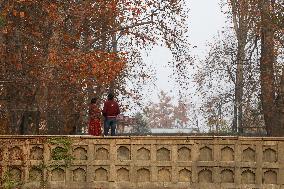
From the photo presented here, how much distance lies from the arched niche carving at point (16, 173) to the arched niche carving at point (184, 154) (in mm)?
4862

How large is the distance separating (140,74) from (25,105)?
14353 millimetres

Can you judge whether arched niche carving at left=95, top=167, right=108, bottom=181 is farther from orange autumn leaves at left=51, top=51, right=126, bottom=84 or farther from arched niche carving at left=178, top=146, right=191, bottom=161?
orange autumn leaves at left=51, top=51, right=126, bottom=84

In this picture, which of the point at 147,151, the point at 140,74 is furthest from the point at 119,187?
the point at 140,74

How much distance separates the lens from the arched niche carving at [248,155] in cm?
1728

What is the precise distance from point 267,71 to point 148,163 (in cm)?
1072

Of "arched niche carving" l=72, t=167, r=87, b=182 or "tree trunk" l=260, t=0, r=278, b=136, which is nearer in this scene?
"arched niche carving" l=72, t=167, r=87, b=182

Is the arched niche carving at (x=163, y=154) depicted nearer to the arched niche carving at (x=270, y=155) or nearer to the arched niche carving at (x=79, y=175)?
the arched niche carving at (x=79, y=175)

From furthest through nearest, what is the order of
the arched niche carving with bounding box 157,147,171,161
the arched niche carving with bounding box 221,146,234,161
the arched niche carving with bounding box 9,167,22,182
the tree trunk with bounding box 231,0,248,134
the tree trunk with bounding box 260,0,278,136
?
1. the tree trunk with bounding box 231,0,248,134
2. the tree trunk with bounding box 260,0,278,136
3. the arched niche carving with bounding box 157,147,171,161
4. the arched niche carving with bounding box 221,146,234,161
5. the arched niche carving with bounding box 9,167,22,182

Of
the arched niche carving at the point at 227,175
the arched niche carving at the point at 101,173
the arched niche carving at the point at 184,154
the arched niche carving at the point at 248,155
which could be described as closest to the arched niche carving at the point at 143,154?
the arched niche carving at the point at 184,154

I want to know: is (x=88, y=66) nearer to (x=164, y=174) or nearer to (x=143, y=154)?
(x=143, y=154)

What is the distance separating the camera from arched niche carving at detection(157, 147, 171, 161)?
1756 cm

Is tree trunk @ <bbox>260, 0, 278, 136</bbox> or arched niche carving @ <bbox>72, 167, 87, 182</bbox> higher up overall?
tree trunk @ <bbox>260, 0, 278, 136</bbox>

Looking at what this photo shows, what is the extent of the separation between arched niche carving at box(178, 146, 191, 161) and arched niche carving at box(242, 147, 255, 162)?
166cm

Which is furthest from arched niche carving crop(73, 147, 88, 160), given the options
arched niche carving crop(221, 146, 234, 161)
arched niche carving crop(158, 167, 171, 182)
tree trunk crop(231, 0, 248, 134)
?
tree trunk crop(231, 0, 248, 134)
